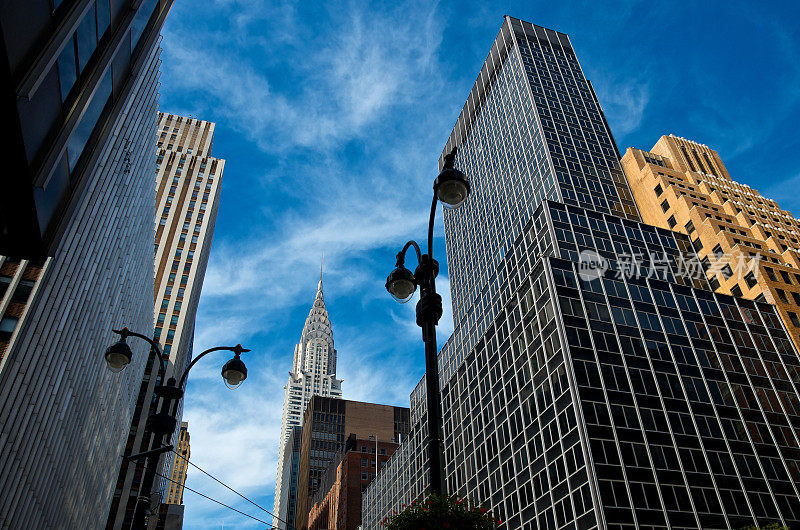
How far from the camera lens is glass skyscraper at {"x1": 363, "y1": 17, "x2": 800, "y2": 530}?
4359 cm

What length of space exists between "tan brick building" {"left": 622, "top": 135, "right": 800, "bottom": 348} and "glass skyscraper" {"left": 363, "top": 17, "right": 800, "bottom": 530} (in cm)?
909

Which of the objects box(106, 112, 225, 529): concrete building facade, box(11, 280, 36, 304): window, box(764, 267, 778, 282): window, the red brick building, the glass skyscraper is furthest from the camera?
the red brick building

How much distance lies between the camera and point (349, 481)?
4560 inches

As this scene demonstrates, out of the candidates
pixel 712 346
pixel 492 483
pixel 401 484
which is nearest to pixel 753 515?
pixel 712 346

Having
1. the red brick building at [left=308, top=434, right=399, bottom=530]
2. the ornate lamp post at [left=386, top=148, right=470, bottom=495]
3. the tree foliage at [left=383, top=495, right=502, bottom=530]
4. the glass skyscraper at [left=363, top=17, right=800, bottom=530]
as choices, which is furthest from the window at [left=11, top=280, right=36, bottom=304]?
the red brick building at [left=308, top=434, right=399, bottom=530]

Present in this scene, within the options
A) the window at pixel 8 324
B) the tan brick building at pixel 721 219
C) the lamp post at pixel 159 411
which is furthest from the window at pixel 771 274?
the window at pixel 8 324

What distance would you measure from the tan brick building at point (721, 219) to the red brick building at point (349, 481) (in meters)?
68.4

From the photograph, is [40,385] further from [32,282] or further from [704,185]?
[704,185]

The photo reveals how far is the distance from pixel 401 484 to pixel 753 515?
47.7 m

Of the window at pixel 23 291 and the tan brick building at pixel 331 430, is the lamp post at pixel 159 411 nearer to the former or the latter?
the window at pixel 23 291

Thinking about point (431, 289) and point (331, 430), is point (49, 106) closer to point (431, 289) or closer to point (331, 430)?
point (431, 289)

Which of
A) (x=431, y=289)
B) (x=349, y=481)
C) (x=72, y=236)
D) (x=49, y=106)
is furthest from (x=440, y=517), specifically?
(x=349, y=481)

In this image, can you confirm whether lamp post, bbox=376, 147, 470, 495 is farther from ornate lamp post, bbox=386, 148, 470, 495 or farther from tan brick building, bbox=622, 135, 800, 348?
tan brick building, bbox=622, 135, 800, 348

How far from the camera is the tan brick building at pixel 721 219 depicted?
238 ft
